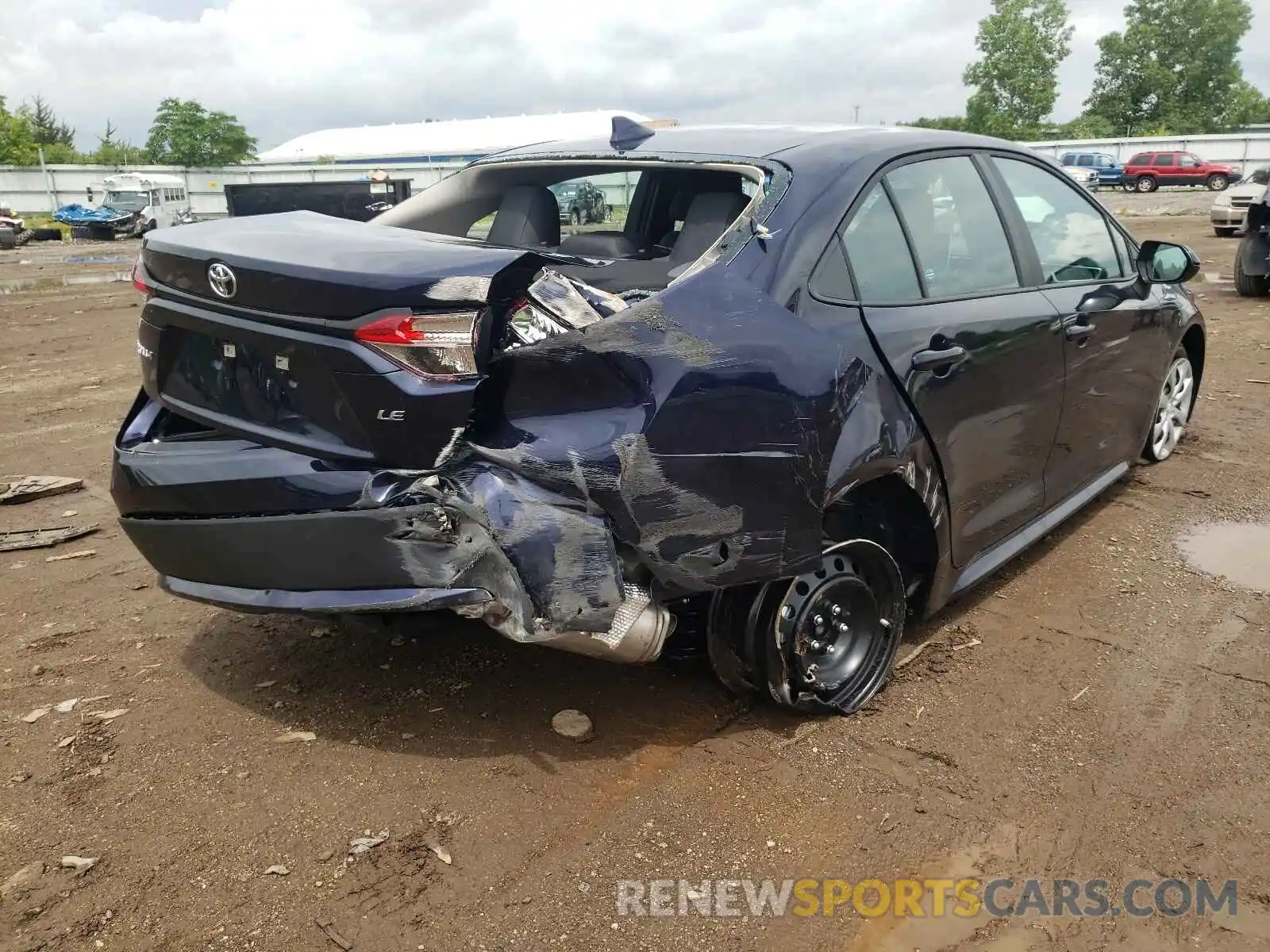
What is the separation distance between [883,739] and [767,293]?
138 cm

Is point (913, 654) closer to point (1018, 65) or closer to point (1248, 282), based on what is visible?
point (1248, 282)

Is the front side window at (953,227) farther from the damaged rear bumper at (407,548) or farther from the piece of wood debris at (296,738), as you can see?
the piece of wood debris at (296,738)

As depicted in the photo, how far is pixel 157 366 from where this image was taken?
117 inches

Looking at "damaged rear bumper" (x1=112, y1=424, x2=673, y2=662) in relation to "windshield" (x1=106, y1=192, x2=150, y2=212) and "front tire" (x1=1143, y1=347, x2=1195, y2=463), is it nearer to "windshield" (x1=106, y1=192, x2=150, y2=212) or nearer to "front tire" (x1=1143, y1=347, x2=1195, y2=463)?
"front tire" (x1=1143, y1=347, x2=1195, y2=463)

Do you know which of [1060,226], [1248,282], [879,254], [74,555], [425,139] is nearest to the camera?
[879,254]

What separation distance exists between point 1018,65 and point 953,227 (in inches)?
2509

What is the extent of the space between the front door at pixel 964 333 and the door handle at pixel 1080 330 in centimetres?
9

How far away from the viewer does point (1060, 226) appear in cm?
389

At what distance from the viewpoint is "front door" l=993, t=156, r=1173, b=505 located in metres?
3.70

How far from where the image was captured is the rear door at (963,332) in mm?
2896

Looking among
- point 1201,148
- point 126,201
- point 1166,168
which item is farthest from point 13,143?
point 1201,148

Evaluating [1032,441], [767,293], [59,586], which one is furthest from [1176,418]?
[59,586]

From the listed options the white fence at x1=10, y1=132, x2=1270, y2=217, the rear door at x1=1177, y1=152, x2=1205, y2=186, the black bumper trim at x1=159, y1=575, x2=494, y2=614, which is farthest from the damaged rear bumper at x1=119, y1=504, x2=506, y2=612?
the rear door at x1=1177, y1=152, x2=1205, y2=186

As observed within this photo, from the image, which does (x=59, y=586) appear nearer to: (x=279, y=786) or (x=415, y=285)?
(x=279, y=786)
